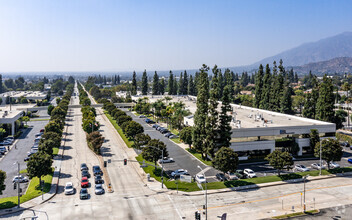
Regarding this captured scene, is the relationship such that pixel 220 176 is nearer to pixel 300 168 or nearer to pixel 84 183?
pixel 300 168

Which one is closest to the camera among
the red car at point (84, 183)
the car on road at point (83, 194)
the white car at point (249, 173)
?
the car on road at point (83, 194)

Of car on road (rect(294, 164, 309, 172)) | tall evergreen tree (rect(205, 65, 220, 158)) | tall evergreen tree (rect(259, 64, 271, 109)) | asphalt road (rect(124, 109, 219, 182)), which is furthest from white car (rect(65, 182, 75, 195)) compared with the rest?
tall evergreen tree (rect(259, 64, 271, 109))

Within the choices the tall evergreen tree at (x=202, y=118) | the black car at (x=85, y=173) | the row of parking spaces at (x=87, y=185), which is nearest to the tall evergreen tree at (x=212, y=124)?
the tall evergreen tree at (x=202, y=118)

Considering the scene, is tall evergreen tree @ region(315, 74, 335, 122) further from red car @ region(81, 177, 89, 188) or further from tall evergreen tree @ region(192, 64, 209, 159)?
red car @ region(81, 177, 89, 188)

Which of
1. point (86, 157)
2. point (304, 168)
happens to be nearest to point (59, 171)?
point (86, 157)

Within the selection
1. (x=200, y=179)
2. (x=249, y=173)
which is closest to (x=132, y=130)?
(x=200, y=179)

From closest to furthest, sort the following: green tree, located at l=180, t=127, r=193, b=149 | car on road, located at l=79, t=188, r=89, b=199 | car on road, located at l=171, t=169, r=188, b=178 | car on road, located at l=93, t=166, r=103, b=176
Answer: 1. car on road, located at l=79, t=188, r=89, b=199
2. car on road, located at l=171, t=169, r=188, b=178
3. car on road, located at l=93, t=166, r=103, b=176
4. green tree, located at l=180, t=127, r=193, b=149

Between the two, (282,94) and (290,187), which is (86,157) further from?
(282,94)

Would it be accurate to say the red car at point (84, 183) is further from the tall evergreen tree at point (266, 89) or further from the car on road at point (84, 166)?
the tall evergreen tree at point (266, 89)

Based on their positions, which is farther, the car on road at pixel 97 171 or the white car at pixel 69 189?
the car on road at pixel 97 171
